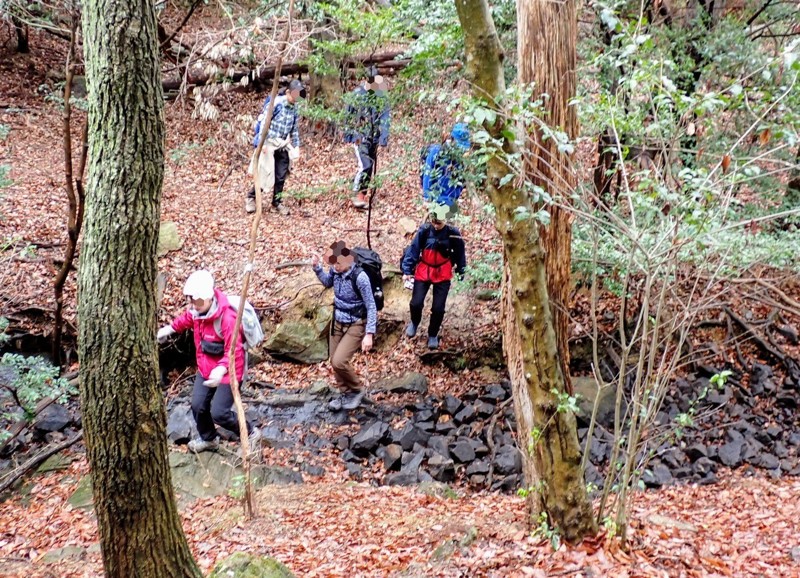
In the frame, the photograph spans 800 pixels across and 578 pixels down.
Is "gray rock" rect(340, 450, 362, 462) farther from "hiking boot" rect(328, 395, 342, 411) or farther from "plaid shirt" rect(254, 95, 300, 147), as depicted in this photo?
"plaid shirt" rect(254, 95, 300, 147)

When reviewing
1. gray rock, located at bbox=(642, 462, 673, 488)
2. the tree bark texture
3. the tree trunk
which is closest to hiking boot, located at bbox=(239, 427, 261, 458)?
the tree bark texture

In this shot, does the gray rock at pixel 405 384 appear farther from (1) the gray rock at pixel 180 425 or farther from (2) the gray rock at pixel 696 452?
(2) the gray rock at pixel 696 452

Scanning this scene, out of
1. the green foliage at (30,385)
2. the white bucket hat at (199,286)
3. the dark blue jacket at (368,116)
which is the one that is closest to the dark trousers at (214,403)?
the white bucket hat at (199,286)

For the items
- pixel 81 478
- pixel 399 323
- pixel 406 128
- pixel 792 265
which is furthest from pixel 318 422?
pixel 792 265

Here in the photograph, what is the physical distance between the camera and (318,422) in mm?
7883

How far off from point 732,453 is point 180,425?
694 cm

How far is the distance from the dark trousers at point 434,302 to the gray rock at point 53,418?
15.8ft

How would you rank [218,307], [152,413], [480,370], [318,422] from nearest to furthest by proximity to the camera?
[152,413]
[218,307]
[318,422]
[480,370]

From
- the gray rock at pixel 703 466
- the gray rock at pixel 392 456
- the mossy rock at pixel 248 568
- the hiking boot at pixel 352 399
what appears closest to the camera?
the mossy rock at pixel 248 568

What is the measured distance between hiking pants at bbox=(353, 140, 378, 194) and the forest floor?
0.64 m

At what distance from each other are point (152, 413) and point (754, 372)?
8946mm

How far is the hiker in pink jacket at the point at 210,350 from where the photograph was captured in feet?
18.5

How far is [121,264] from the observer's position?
309 centimetres

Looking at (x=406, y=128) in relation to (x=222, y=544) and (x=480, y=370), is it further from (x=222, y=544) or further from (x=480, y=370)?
(x=222, y=544)
